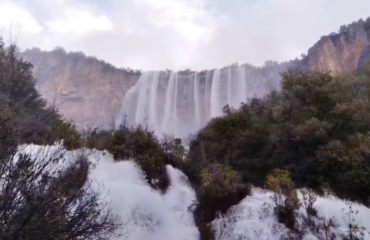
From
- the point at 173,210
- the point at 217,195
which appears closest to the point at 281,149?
the point at 217,195

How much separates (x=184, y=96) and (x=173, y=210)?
37.1 m

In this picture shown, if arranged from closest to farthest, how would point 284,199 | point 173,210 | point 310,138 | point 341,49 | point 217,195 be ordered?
point 284,199
point 217,195
point 173,210
point 310,138
point 341,49

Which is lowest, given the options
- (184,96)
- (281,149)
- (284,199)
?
(284,199)

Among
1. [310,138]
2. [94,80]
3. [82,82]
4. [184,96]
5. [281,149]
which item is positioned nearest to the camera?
[310,138]

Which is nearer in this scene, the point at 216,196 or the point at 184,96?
the point at 216,196

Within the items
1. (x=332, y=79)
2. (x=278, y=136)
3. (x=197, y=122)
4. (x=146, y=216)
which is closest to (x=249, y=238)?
(x=146, y=216)

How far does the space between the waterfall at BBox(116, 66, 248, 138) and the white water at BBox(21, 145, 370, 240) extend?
32.5m

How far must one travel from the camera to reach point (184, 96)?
50.1m

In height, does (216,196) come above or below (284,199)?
above

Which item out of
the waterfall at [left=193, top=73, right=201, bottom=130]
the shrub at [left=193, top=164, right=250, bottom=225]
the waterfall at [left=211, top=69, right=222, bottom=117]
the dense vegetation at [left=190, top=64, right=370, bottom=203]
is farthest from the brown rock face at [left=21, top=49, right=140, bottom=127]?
the shrub at [left=193, top=164, right=250, bottom=225]

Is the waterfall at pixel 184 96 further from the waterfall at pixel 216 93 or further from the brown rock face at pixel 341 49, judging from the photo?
the brown rock face at pixel 341 49

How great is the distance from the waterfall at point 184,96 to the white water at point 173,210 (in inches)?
1281

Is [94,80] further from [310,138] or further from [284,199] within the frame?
[284,199]

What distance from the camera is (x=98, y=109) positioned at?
168 feet
